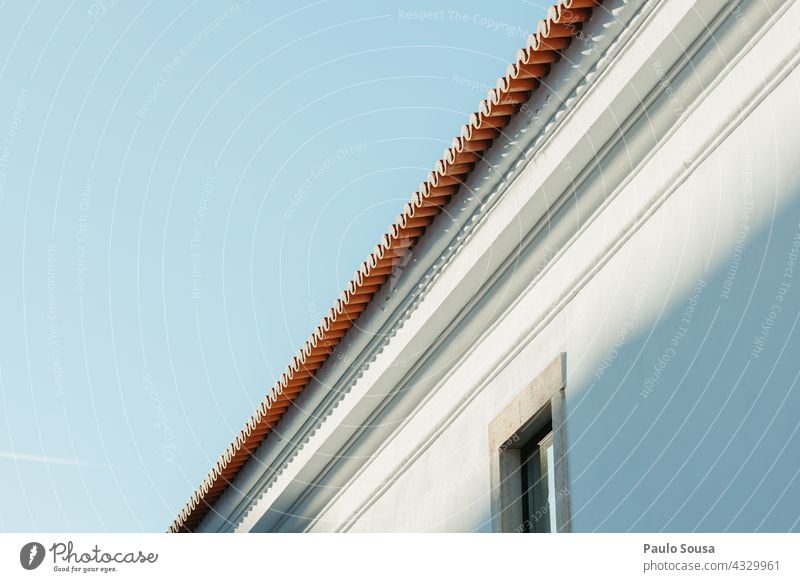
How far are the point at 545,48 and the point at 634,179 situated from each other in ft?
2.66

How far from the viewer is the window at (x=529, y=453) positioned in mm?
8219

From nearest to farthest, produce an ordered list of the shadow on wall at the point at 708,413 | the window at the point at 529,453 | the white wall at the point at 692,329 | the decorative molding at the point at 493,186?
1. the shadow on wall at the point at 708,413
2. the white wall at the point at 692,329
3. the decorative molding at the point at 493,186
4. the window at the point at 529,453

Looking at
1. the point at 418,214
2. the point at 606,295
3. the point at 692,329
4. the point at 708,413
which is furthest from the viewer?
the point at 418,214

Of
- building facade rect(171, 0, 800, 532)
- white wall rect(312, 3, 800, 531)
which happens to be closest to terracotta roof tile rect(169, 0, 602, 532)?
building facade rect(171, 0, 800, 532)

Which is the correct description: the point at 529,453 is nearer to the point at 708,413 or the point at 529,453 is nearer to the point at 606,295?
the point at 606,295

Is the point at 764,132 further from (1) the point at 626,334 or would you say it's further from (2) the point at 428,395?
(2) the point at 428,395

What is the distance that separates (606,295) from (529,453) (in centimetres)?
119

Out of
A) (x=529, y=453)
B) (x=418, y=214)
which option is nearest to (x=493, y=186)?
(x=418, y=214)

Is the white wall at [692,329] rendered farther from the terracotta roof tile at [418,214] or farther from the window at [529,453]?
the terracotta roof tile at [418,214]

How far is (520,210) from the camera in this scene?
830 centimetres

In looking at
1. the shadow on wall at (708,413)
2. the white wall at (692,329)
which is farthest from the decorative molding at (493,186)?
the shadow on wall at (708,413)

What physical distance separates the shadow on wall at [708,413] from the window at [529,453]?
1.11 feet

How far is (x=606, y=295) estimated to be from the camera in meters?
7.95

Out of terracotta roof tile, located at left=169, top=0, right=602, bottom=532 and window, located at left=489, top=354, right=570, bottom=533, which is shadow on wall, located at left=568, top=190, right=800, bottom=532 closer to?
window, located at left=489, top=354, right=570, bottom=533
